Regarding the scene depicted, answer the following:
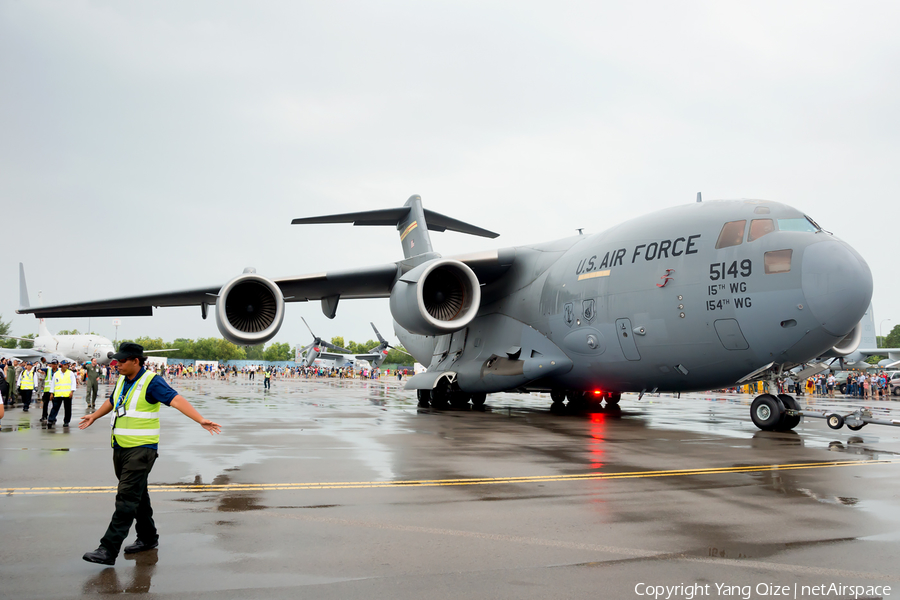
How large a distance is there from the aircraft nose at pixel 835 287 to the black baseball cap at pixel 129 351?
9985 mm

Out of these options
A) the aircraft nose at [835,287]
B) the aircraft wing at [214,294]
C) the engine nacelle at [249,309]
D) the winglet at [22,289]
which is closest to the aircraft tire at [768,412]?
the aircraft nose at [835,287]

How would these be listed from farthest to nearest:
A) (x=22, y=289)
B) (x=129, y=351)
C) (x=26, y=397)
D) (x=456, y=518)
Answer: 1. (x=22, y=289)
2. (x=26, y=397)
3. (x=456, y=518)
4. (x=129, y=351)

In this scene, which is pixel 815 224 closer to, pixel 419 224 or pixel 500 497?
pixel 500 497

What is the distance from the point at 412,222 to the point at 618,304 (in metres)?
8.54

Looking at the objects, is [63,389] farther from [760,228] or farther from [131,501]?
[760,228]

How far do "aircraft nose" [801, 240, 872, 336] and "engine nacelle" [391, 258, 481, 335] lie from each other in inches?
276

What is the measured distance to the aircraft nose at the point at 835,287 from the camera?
10.4m

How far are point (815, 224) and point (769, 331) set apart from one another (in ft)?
7.51

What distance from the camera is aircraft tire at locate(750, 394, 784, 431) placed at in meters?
11.8

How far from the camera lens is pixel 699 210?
41.7 feet

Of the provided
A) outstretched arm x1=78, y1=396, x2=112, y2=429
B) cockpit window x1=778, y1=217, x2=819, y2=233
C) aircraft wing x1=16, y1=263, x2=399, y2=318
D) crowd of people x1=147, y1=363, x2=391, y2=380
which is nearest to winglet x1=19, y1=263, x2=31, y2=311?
aircraft wing x1=16, y1=263, x2=399, y2=318

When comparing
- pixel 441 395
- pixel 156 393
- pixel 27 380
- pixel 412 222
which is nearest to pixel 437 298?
pixel 441 395

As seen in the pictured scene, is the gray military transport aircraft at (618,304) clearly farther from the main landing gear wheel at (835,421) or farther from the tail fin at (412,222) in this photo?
the main landing gear wheel at (835,421)

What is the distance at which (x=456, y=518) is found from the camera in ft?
16.6
